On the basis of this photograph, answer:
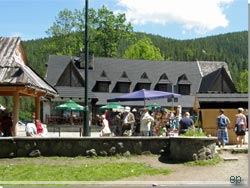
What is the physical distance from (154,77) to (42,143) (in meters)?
44.1

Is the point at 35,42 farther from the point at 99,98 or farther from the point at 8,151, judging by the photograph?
the point at 8,151

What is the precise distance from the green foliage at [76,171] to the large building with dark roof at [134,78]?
1511 inches

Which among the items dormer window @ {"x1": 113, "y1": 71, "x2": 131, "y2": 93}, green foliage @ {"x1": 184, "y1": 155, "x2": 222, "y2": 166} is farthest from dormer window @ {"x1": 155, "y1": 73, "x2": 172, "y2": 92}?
green foliage @ {"x1": 184, "y1": 155, "x2": 222, "y2": 166}

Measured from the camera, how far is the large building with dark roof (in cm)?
5272

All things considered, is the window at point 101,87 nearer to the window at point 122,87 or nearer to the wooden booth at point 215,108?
the window at point 122,87

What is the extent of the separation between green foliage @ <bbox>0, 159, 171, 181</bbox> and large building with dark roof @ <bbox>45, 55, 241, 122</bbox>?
38.4 m

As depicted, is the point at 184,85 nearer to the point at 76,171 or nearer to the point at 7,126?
the point at 7,126

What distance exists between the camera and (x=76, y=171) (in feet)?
37.9

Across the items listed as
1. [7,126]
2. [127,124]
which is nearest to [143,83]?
[127,124]

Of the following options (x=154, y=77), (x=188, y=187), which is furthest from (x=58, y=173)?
(x=154, y=77)

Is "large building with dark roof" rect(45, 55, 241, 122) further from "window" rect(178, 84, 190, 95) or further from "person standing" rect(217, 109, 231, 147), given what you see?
"person standing" rect(217, 109, 231, 147)

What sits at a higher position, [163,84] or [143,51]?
[143,51]

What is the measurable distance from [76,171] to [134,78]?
4509 cm

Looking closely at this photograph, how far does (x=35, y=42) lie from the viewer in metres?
145
